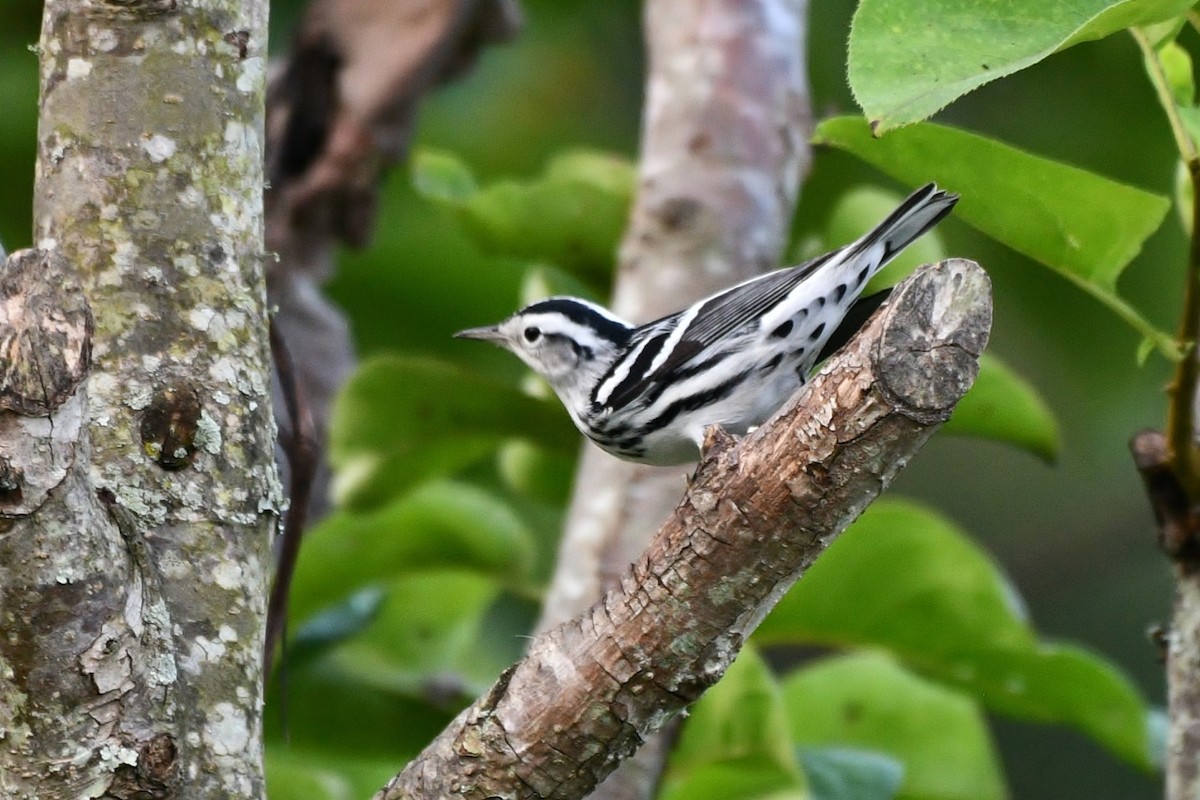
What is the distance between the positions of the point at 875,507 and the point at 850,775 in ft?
1.54

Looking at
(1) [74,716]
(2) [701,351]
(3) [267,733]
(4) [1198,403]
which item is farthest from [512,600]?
(1) [74,716]

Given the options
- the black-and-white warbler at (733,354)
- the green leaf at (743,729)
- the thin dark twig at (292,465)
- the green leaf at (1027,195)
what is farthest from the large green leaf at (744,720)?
the green leaf at (1027,195)

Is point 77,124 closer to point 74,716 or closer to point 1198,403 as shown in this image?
point 74,716

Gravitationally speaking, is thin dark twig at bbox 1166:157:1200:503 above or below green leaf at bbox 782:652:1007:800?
below

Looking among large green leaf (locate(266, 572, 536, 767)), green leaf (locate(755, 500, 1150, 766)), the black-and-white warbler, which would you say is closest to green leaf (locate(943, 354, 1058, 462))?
green leaf (locate(755, 500, 1150, 766))

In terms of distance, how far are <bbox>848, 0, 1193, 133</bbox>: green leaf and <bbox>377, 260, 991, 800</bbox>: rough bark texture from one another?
0.48 ft

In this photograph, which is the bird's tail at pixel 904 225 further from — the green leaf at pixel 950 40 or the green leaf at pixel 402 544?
the green leaf at pixel 402 544

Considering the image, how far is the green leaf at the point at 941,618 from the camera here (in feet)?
8.55

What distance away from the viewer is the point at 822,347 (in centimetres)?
217

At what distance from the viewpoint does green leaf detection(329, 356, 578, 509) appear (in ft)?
8.64

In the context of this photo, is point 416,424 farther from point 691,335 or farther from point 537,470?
point 691,335

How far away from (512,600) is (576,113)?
1.82 meters

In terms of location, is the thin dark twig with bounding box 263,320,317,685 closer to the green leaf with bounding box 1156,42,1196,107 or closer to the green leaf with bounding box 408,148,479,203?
the green leaf with bounding box 408,148,479,203

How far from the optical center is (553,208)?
268 centimetres
